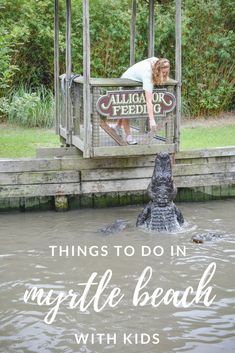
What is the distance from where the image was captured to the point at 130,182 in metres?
12.7

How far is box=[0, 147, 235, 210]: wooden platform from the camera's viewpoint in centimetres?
1223

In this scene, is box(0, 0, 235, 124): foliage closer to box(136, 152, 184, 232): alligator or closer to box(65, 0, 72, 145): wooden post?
box(65, 0, 72, 145): wooden post

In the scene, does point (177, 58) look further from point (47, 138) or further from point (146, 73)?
point (47, 138)

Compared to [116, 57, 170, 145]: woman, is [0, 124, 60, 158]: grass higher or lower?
lower

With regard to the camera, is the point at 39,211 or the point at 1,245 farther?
the point at 39,211

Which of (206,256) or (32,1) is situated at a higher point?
(32,1)

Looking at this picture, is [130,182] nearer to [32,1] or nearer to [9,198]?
[9,198]

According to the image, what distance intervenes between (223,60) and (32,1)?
5258mm

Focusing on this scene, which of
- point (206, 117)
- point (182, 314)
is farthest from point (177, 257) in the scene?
point (206, 117)

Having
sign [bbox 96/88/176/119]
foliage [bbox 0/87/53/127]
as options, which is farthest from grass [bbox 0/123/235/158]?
sign [bbox 96/88/176/119]

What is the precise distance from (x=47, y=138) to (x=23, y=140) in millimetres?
631

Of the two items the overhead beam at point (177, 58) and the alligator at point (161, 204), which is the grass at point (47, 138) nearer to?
the overhead beam at point (177, 58)

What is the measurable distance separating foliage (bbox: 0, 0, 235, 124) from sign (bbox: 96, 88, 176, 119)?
728 cm

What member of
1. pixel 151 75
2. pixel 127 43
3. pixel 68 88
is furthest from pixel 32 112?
pixel 151 75
